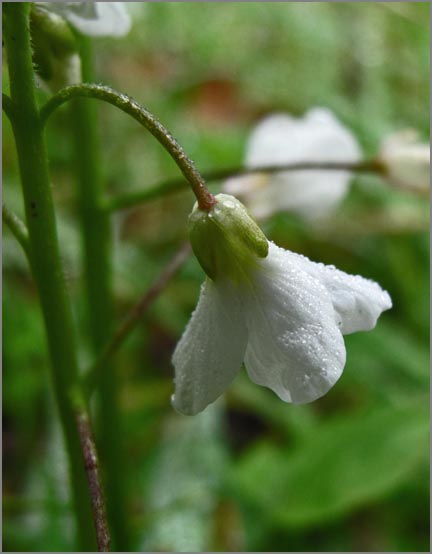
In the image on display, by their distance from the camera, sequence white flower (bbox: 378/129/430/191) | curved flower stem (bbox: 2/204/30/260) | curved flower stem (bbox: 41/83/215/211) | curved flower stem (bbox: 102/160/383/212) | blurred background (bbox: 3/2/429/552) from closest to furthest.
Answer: curved flower stem (bbox: 41/83/215/211) → curved flower stem (bbox: 2/204/30/260) → curved flower stem (bbox: 102/160/383/212) → white flower (bbox: 378/129/430/191) → blurred background (bbox: 3/2/429/552)

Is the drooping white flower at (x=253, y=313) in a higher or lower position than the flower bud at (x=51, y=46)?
lower

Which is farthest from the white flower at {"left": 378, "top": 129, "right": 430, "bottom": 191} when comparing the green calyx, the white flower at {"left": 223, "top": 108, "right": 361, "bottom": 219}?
the green calyx

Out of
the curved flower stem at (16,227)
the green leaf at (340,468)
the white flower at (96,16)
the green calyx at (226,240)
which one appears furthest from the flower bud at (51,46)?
the green leaf at (340,468)

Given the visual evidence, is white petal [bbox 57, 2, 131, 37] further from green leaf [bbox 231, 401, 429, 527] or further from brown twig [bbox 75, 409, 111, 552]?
green leaf [bbox 231, 401, 429, 527]

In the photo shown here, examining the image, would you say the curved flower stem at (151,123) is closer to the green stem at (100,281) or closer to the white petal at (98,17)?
the white petal at (98,17)

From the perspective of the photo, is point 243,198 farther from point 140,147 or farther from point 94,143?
point 140,147

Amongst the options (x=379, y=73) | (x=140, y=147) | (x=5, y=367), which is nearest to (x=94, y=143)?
(x=5, y=367)

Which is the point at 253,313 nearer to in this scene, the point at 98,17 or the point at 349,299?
the point at 349,299
